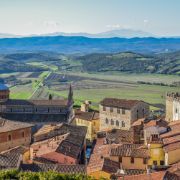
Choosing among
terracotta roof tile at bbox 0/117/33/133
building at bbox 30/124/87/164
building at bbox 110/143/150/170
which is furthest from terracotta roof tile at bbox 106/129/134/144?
building at bbox 110/143/150/170

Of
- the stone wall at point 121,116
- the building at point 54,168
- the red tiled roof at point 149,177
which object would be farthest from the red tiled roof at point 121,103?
the red tiled roof at point 149,177

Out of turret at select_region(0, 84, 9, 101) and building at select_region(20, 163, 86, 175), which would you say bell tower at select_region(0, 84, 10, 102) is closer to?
turret at select_region(0, 84, 9, 101)

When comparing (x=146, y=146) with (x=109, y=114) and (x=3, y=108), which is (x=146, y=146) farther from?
(x=3, y=108)

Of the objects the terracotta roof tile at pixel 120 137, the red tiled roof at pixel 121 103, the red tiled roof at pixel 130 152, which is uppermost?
the red tiled roof at pixel 130 152

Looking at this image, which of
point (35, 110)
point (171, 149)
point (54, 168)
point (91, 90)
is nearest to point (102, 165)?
point (54, 168)

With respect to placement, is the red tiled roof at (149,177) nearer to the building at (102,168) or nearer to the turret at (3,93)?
the building at (102,168)

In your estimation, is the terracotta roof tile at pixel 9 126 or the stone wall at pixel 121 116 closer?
the terracotta roof tile at pixel 9 126
